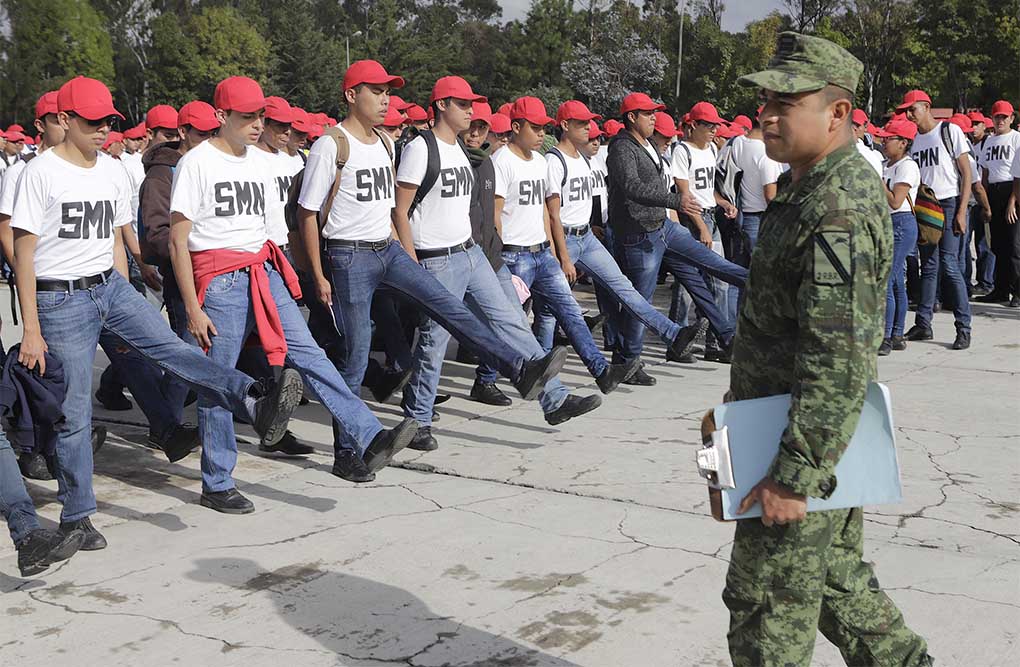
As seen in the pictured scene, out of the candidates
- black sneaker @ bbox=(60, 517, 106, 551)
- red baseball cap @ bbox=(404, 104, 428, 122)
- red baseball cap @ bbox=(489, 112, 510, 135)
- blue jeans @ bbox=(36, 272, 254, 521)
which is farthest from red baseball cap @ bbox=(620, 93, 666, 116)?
black sneaker @ bbox=(60, 517, 106, 551)

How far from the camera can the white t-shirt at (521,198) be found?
7.59m

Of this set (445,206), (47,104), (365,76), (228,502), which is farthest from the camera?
(445,206)

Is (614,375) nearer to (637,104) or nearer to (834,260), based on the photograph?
(637,104)

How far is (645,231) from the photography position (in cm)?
859

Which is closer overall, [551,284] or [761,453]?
[761,453]

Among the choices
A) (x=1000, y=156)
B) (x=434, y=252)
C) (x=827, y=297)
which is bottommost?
(x=434, y=252)

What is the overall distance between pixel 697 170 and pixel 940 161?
268 cm

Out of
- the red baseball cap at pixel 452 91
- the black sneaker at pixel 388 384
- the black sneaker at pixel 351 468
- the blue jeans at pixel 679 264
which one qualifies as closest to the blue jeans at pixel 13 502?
the black sneaker at pixel 351 468

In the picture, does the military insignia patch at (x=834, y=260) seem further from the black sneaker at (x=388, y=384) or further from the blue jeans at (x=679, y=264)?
the blue jeans at (x=679, y=264)

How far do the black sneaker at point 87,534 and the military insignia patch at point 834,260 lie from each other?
3.37 meters

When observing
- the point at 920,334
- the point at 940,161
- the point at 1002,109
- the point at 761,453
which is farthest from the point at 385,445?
the point at 1002,109

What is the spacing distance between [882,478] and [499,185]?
4.99 meters

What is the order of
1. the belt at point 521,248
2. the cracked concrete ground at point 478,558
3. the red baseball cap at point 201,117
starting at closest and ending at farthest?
1. the cracked concrete ground at point 478,558
2. the red baseball cap at point 201,117
3. the belt at point 521,248

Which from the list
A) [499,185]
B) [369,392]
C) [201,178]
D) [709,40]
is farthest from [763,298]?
[709,40]
